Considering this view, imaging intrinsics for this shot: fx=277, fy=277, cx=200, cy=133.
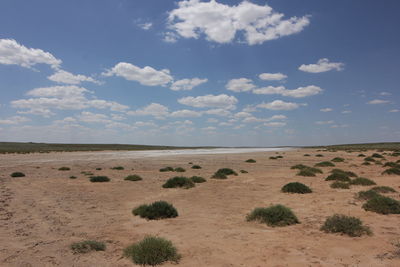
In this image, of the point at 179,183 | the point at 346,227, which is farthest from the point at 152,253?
the point at 179,183

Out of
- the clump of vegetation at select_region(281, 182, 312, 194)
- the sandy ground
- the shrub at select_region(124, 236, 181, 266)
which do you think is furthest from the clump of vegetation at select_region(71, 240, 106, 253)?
the clump of vegetation at select_region(281, 182, 312, 194)

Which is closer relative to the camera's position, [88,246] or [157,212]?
[88,246]

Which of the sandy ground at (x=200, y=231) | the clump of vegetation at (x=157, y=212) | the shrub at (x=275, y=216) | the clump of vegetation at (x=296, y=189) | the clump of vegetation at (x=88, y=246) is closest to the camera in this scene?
the sandy ground at (x=200, y=231)

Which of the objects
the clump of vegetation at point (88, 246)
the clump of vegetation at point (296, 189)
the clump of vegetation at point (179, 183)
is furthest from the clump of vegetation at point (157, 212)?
the clump of vegetation at point (296, 189)

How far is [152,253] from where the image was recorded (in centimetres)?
643

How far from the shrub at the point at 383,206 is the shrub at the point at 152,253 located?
8519mm

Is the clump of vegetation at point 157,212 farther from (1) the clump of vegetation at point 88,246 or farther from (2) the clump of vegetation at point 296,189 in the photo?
(2) the clump of vegetation at point 296,189

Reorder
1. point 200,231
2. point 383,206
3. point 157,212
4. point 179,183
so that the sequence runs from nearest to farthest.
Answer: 1. point 200,231
2. point 157,212
3. point 383,206
4. point 179,183

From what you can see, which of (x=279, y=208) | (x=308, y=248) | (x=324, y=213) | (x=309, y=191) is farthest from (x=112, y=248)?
(x=309, y=191)

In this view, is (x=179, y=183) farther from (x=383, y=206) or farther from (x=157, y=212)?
(x=383, y=206)

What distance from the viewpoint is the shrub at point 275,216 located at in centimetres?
940

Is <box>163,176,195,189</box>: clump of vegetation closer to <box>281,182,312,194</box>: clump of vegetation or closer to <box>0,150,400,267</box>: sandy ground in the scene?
<box>0,150,400,267</box>: sandy ground

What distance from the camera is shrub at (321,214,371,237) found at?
26.5ft

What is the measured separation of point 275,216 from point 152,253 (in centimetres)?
483
